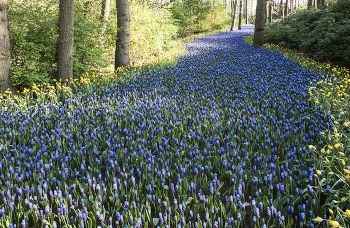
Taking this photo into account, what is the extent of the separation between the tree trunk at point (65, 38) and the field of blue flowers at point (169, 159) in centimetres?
140

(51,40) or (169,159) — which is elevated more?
(51,40)

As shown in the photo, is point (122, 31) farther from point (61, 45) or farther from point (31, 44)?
point (31, 44)

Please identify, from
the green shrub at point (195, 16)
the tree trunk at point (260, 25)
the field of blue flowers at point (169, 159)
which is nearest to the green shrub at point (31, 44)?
the field of blue flowers at point (169, 159)

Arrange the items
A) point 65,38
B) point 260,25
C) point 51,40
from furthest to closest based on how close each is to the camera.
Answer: point 260,25 → point 51,40 → point 65,38

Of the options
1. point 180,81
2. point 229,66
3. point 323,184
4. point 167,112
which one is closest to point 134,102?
point 167,112

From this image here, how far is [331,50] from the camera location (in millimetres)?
8805

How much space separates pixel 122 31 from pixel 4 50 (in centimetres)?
348

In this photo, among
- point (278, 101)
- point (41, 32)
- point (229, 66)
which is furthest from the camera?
point (229, 66)

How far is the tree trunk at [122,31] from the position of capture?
838cm

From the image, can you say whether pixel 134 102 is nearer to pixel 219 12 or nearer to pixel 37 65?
pixel 37 65

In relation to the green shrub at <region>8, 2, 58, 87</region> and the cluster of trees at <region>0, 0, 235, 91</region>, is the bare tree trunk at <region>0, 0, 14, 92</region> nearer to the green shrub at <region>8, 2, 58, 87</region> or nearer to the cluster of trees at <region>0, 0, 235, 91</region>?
the cluster of trees at <region>0, 0, 235, 91</region>

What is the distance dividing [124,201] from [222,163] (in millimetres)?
1173

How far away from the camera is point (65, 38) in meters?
6.34

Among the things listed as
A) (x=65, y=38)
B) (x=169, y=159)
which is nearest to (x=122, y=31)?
(x=65, y=38)
